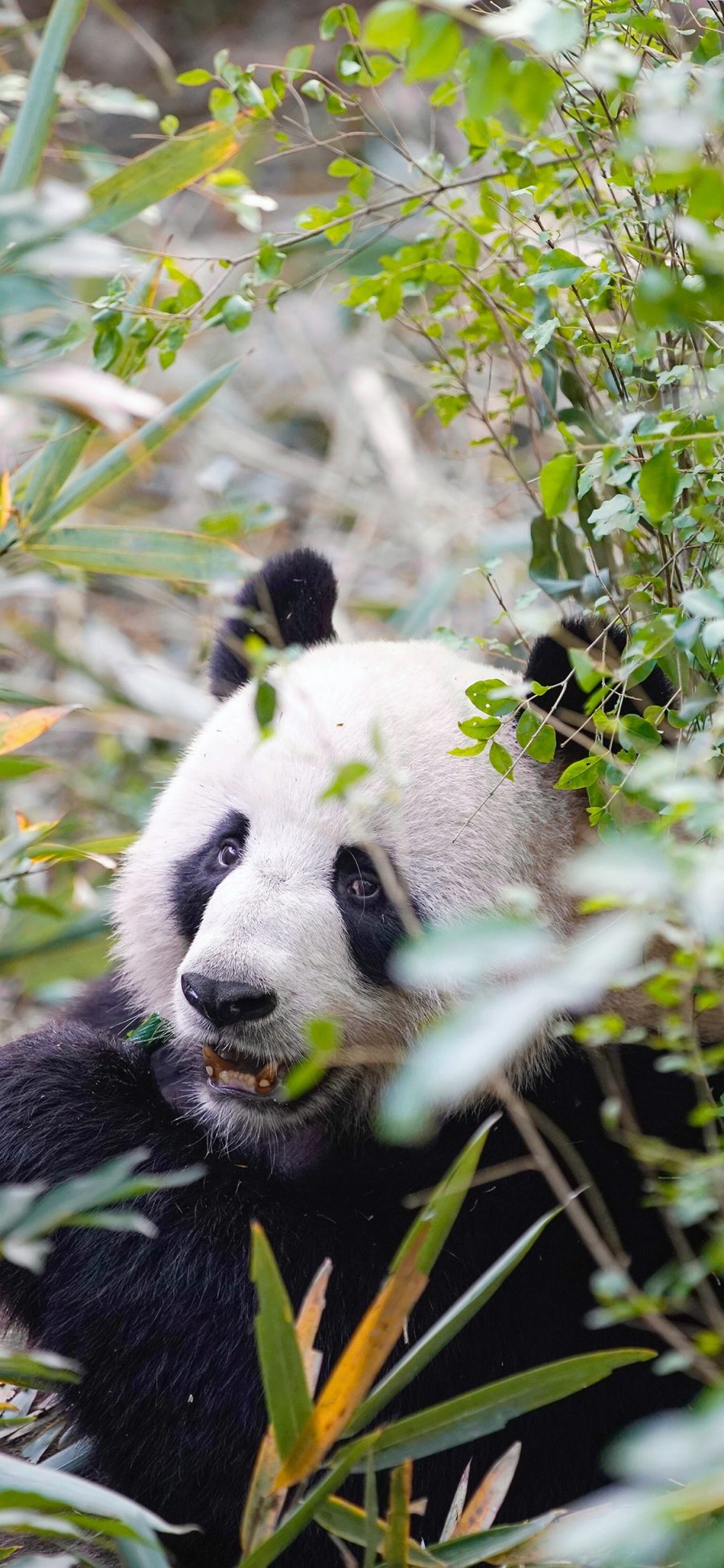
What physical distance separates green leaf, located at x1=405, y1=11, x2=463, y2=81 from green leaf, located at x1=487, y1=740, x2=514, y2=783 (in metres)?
1.05

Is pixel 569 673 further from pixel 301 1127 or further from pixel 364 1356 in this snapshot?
pixel 364 1356

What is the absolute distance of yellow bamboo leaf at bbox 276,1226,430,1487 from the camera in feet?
5.28

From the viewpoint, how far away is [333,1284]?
223 cm

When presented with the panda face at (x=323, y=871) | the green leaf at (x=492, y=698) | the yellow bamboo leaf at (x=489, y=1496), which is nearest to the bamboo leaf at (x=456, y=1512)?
the yellow bamboo leaf at (x=489, y=1496)

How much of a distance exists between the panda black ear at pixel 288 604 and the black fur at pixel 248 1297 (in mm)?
981

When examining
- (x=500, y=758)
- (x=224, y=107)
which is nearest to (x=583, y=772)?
(x=500, y=758)

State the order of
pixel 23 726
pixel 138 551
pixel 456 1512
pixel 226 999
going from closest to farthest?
pixel 456 1512 → pixel 226 999 → pixel 23 726 → pixel 138 551

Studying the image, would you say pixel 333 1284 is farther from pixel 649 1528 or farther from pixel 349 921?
pixel 649 1528

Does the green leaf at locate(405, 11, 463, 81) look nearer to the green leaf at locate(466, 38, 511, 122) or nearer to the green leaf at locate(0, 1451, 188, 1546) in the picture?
the green leaf at locate(466, 38, 511, 122)

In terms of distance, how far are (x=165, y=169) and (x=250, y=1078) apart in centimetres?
171

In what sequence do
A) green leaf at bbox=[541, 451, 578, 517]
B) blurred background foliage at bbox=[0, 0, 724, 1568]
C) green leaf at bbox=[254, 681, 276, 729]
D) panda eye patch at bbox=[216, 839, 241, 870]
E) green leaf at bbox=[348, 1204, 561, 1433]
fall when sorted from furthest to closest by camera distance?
panda eye patch at bbox=[216, 839, 241, 870]
green leaf at bbox=[541, 451, 578, 517]
green leaf at bbox=[254, 681, 276, 729]
green leaf at bbox=[348, 1204, 561, 1433]
blurred background foliage at bbox=[0, 0, 724, 1568]

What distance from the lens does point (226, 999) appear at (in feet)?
6.88

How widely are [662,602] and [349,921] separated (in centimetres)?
75

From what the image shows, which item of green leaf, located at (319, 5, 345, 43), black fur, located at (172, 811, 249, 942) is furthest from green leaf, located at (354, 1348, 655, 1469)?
green leaf, located at (319, 5, 345, 43)
